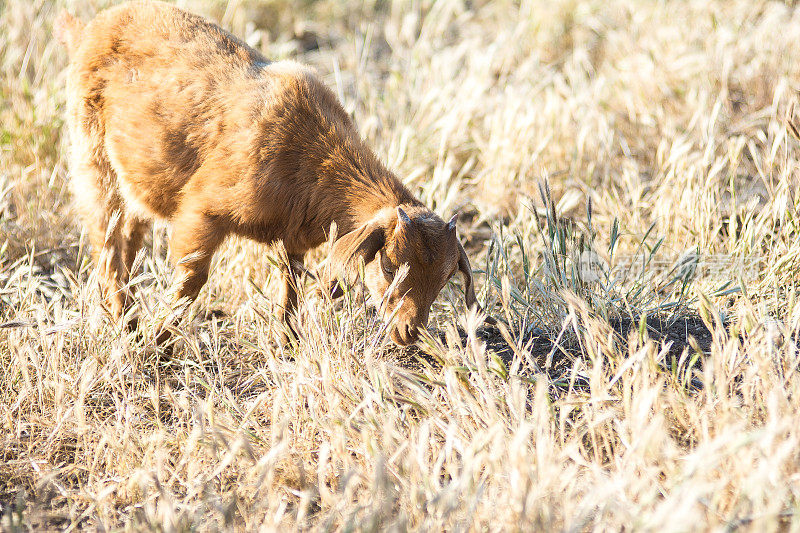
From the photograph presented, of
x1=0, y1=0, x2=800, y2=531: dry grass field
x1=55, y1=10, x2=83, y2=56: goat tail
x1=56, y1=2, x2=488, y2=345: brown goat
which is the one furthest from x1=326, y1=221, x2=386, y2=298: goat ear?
x1=55, y1=10, x2=83, y2=56: goat tail

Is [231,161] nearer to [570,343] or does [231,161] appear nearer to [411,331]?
[411,331]

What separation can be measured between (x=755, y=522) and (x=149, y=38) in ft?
12.0

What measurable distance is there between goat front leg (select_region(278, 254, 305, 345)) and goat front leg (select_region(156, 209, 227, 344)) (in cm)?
39

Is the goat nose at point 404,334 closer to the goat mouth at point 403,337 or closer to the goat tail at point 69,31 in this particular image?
the goat mouth at point 403,337

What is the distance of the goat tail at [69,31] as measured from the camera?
14.9 ft

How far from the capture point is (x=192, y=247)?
3812 millimetres

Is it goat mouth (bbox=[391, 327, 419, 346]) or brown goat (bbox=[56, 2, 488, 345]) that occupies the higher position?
brown goat (bbox=[56, 2, 488, 345])

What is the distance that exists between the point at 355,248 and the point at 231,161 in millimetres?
869

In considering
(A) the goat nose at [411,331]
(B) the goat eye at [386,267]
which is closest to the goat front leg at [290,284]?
(B) the goat eye at [386,267]

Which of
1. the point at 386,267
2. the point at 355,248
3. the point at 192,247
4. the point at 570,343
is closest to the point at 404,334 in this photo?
the point at 386,267

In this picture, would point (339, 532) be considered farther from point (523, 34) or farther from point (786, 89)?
point (523, 34)

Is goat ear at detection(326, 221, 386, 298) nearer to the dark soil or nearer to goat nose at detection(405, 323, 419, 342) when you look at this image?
goat nose at detection(405, 323, 419, 342)

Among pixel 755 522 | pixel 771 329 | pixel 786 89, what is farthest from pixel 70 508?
pixel 786 89

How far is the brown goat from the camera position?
11.4 ft
